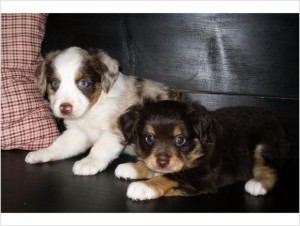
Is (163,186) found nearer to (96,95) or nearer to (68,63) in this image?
(96,95)

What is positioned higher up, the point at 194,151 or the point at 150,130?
the point at 150,130

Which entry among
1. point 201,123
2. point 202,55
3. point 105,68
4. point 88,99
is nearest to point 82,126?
point 88,99

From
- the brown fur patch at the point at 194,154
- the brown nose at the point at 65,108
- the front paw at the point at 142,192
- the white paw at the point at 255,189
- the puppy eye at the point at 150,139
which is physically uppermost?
the brown nose at the point at 65,108

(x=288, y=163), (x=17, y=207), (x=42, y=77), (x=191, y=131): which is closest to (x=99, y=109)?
(x=42, y=77)

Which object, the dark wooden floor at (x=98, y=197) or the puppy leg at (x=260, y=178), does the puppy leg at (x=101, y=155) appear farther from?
the puppy leg at (x=260, y=178)

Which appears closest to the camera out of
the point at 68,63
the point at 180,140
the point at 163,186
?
the point at 163,186

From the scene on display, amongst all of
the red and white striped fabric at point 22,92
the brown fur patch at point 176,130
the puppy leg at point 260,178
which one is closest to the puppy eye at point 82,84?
the red and white striped fabric at point 22,92

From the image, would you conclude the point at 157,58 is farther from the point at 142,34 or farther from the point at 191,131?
the point at 191,131
